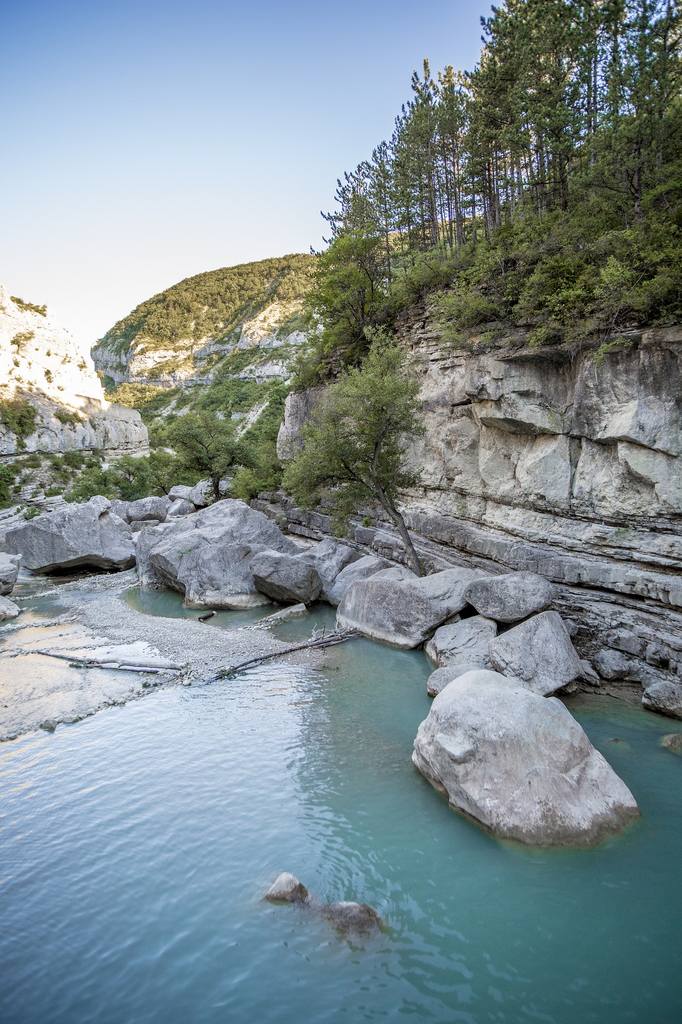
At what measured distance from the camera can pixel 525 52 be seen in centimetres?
2258

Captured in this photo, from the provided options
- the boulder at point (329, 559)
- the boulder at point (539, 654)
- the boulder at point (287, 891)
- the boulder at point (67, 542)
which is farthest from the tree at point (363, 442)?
the boulder at point (287, 891)

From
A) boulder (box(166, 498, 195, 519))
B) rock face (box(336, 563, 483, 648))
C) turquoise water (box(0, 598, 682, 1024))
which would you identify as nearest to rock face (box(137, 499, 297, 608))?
rock face (box(336, 563, 483, 648))

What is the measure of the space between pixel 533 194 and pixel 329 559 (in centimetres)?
2150

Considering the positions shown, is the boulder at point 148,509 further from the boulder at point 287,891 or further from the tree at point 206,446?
the boulder at point 287,891

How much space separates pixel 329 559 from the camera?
2520 cm

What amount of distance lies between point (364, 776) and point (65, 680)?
9.87 meters

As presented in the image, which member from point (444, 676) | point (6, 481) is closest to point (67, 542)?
point (444, 676)

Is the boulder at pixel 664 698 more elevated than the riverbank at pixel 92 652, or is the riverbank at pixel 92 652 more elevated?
the riverbank at pixel 92 652

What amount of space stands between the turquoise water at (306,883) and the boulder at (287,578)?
424 inches

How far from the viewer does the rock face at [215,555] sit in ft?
79.3

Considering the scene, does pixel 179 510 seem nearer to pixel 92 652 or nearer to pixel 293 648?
pixel 92 652

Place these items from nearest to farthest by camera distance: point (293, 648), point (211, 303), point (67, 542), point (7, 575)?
point (293, 648) < point (7, 575) < point (67, 542) < point (211, 303)

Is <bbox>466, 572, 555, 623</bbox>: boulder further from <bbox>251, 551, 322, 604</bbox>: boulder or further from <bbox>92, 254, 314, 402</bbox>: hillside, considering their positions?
<bbox>92, 254, 314, 402</bbox>: hillside

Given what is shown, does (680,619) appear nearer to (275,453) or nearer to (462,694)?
(462,694)
